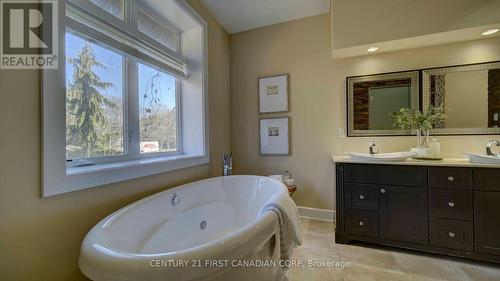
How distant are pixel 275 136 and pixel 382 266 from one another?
1.74 meters

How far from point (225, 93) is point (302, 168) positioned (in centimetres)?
147

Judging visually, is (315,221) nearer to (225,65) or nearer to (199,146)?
(199,146)

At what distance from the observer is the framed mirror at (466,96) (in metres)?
2.01

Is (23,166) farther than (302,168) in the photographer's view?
No

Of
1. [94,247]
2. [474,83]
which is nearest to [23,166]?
[94,247]

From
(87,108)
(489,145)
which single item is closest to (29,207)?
(87,108)

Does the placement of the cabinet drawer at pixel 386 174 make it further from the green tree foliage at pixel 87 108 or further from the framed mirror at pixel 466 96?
the green tree foliage at pixel 87 108

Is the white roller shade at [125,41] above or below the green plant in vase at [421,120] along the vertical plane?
above

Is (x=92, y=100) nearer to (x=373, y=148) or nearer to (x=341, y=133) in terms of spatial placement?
(x=341, y=133)

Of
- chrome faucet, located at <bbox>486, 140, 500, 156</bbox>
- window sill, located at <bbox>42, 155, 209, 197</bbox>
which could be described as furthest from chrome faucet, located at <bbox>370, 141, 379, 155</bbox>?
window sill, located at <bbox>42, 155, 209, 197</bbox>

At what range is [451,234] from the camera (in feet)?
5.75

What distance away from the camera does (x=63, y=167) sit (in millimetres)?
1059

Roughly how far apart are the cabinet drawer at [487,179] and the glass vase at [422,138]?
483mm

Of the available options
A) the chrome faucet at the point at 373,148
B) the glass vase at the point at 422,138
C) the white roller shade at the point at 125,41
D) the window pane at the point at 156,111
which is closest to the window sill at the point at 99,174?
the window pane at the point at 156,111
